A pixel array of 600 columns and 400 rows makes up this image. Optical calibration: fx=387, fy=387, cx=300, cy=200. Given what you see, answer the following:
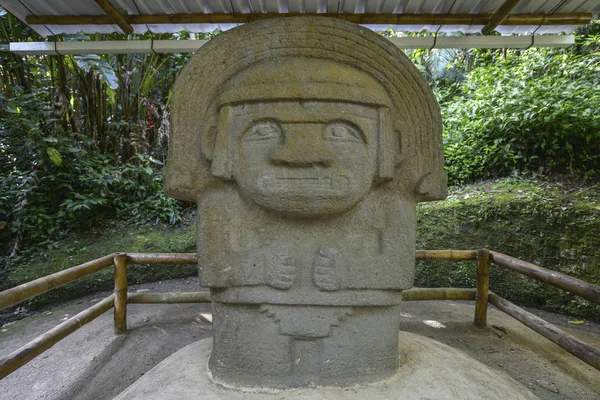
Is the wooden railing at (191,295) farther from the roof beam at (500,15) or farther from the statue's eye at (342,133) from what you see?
the roof beam at (500,15)

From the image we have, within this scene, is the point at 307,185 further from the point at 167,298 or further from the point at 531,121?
the point at 531,121

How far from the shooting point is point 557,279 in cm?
242

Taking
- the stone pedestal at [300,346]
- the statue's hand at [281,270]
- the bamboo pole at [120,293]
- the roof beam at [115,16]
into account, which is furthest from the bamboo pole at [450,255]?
the roof beam at [115,16]

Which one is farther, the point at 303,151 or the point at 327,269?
the point at 327,269

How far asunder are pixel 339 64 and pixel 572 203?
3197 mm

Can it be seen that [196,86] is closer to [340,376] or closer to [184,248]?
[340,376]

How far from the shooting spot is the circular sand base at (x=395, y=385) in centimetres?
188

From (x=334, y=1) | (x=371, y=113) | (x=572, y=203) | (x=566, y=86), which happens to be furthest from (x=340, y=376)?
(x=566, y=86)

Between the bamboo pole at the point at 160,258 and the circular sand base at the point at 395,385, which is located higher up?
the bamboo pole at the point at 160,258

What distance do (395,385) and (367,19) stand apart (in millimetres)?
2315

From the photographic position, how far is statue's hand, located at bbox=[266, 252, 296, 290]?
1.92 meters

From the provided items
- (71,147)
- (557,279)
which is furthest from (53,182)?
(557,279)

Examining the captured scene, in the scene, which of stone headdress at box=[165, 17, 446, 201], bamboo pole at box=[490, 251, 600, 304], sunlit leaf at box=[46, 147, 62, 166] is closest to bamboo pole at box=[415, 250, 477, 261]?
bamboo pole at box=[490, 251, 600, 304]

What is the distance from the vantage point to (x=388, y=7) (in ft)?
8.73
